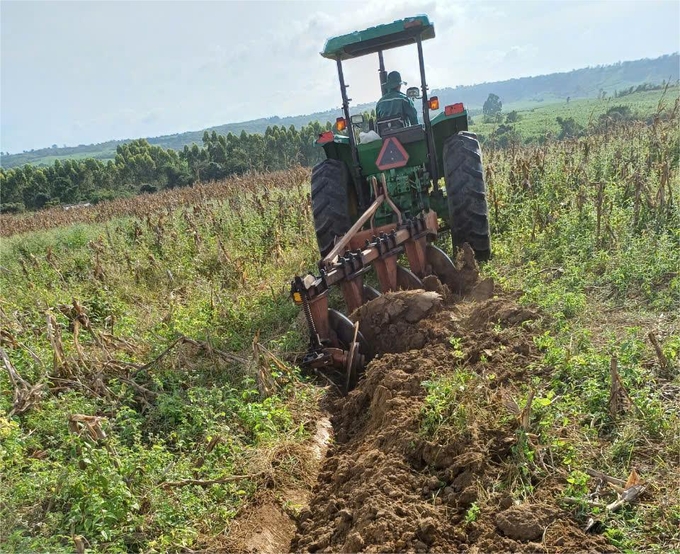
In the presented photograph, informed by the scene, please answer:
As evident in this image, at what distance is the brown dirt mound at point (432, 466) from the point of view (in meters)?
2.18

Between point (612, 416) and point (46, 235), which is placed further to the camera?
point (46, 235)

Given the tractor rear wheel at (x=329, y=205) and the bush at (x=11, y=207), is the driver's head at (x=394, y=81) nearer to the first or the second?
the tractor rear wheel at (x=329, y=205)

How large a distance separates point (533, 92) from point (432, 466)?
133899 millimetres

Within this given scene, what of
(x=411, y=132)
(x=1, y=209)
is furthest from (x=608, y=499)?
(x=1, y=209)

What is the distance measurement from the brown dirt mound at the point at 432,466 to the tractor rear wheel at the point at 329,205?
74.4 inches

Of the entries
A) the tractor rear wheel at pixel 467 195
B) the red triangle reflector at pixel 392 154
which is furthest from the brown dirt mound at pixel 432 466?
the red triangle reflector at pixel 392 154

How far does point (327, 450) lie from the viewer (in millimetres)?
3240

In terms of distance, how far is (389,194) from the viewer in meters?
5.69

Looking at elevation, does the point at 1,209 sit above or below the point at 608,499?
above

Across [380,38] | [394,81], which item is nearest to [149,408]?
[380,38]

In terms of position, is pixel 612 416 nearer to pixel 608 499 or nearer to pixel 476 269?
pixel 608 499

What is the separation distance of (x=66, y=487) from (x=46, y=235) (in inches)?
418

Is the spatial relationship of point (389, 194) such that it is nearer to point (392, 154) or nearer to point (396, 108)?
point (392, 154)

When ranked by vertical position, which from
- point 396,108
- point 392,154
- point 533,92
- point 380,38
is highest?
point 533,92
